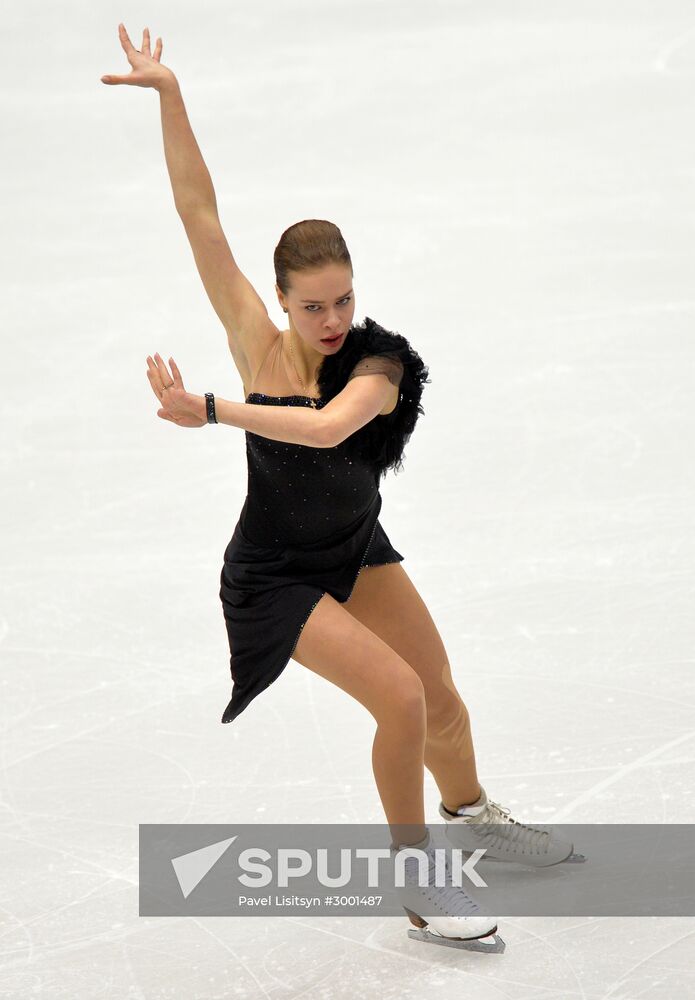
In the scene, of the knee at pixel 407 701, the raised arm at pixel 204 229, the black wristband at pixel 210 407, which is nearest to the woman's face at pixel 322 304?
the raised arm at pixel 204 229

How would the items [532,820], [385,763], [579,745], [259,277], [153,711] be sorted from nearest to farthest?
[385,763]
[532,820]
[579,745]
[153,711]
[259,277]

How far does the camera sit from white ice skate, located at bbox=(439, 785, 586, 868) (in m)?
3.35

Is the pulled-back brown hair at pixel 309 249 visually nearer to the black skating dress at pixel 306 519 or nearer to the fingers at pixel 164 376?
the black skating dress at pixel 306 519

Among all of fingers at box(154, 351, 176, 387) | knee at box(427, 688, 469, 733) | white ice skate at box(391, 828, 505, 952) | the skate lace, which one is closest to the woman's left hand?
fingers at box(154, 351, 176, 387)

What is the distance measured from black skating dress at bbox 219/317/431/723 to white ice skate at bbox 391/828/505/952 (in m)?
0.51

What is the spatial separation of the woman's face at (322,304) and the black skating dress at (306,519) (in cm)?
8

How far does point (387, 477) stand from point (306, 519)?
1.85 metres

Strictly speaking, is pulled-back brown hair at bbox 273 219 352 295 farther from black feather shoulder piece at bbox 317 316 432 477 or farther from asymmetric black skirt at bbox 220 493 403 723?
asymmetric black skirt at bbox 220 493 403 723

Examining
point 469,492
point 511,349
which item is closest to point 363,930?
point 469,492

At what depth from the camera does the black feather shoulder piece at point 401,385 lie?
2.93m

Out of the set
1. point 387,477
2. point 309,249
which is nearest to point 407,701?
point 309,249

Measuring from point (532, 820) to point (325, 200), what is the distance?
17.0 ft

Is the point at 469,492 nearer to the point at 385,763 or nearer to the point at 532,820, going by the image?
the point at 532,820

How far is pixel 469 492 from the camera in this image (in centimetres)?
542
